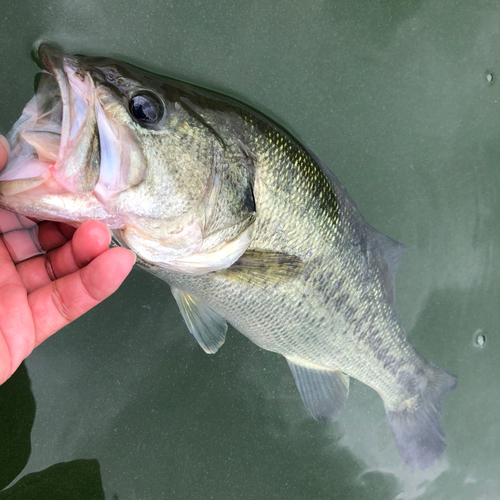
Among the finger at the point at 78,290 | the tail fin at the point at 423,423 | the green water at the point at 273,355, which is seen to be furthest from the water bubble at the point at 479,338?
the finger at the point at 78,290

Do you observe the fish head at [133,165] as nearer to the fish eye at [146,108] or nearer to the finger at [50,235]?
the fish eye at [146,108]

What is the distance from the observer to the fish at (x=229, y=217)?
0.78 m

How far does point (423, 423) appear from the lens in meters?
1.50

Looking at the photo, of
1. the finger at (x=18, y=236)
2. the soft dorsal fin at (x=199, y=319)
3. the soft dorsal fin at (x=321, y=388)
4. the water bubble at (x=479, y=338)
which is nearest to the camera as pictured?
the finger at (x=18, y=236)

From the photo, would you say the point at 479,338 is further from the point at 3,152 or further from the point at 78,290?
the point at 3,152

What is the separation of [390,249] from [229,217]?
703 millimetres

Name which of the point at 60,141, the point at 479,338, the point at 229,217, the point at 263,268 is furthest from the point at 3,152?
the point at 479,338

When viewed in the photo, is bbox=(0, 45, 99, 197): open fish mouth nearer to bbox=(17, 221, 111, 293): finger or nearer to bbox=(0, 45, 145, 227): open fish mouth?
bbox=(0, 45, 145, 227): open fish mouth

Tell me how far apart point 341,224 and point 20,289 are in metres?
0.92

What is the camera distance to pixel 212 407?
148 centimetres

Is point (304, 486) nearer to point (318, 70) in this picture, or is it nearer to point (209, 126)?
point (209, 126)

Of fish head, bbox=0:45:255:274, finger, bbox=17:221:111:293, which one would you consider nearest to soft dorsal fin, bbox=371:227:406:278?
fish head, bbox=0:45:255:274

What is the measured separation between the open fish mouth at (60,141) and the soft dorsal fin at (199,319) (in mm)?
567

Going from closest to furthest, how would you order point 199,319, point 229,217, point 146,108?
point 146,108
point 229,217
point 199,319
